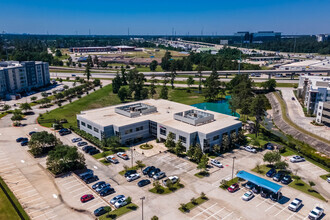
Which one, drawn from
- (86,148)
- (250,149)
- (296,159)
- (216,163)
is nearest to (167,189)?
(216,163)

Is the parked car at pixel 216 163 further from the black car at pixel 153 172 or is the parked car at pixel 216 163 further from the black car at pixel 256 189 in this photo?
the black car at pixel 153 172

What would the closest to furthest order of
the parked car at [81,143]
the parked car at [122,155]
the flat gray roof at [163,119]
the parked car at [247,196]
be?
the parked car at [247,196] < the parked car at [122,155] < the flat gray roof at [163,119] < the parked car at [81,143]

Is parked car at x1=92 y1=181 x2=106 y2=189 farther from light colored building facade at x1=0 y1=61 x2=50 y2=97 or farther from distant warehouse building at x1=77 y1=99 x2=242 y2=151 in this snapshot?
light colored building facade at x1=0 y1=61 x2=50 y2=97

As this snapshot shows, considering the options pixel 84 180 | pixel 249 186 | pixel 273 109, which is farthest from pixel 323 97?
pixel 84 180

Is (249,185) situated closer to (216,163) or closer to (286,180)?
(286,180)

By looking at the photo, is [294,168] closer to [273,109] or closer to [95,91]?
[273,109]

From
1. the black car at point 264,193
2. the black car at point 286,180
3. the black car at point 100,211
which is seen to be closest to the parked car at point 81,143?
the black car at point 100,211
